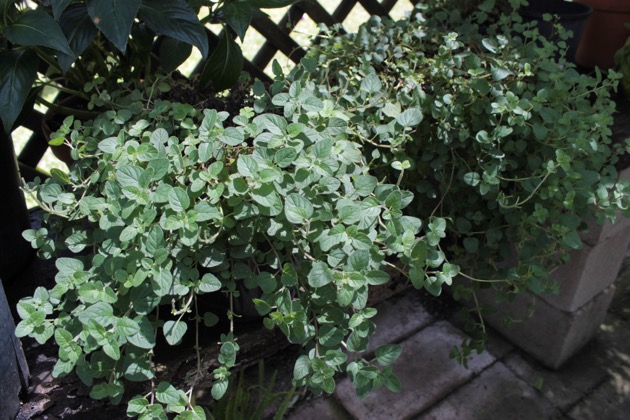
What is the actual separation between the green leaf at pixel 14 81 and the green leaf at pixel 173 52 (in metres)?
0.28

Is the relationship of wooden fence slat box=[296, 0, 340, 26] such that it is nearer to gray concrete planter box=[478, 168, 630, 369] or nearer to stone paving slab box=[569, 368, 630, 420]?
gray concrete planter box=[478, 168, 630, 369]

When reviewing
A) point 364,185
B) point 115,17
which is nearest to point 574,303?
point 364,185

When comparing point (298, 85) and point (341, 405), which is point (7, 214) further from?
point (341, 405)

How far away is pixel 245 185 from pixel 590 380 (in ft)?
4.82

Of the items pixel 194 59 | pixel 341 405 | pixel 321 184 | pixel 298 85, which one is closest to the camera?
pixel 321 184

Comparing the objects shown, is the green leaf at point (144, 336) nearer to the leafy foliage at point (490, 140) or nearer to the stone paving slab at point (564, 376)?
the leafy foliage at point (490, 140)

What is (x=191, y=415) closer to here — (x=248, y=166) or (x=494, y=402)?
(x=248, y=166)

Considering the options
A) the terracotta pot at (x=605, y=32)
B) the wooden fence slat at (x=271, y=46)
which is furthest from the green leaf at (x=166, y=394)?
the terracotta pot at (x=605, y=32)

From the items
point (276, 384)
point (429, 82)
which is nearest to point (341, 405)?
point (276, 384)

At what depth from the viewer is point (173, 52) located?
1341 millimetres

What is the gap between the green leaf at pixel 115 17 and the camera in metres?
1.03

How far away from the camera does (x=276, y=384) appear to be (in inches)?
75.3

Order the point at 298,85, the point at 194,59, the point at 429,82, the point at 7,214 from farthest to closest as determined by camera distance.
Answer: the point at 194,59 → the point at 429,82 → the point at 7,214 → the point at 298,85

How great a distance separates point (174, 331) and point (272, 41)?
1.17 m
